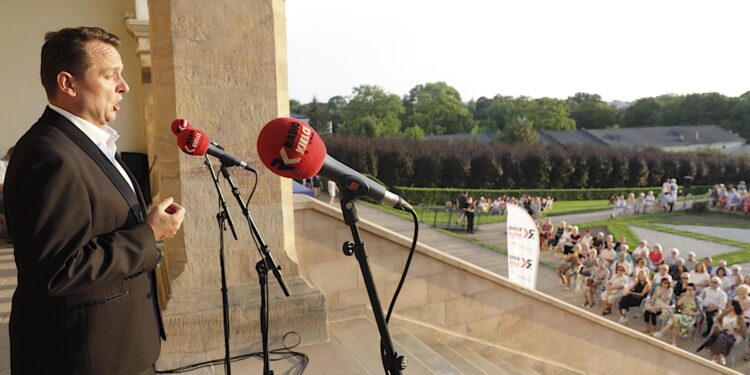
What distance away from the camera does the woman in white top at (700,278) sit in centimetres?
1053

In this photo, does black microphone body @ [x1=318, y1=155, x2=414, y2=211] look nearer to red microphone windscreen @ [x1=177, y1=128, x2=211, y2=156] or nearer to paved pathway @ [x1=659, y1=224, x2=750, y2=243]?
red microphone windscreen @ [x1=177, y1=128, x2=211, y2=156]

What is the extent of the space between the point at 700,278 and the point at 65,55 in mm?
12297

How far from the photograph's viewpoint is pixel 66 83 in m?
1.48

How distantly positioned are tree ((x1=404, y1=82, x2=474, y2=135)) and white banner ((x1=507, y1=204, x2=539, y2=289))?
6384 cm

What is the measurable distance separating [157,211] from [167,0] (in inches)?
84.0

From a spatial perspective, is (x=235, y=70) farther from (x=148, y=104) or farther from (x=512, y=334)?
(x=512, y=334)

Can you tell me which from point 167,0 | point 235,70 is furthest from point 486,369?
point 167,0

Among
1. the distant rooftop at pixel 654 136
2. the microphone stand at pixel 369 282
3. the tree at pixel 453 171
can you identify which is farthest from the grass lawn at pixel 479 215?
the distant rooftop at pixel 654 136

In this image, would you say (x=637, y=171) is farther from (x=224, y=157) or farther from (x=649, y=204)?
(x=224, y=157)

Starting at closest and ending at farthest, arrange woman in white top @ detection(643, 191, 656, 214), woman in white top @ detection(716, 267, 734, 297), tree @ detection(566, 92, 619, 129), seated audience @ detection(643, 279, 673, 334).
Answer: seated audience @ detection(643, 279, 673, 334)
woman in white top @ detection(716, 267, 734, 297)
woman in white top @ detection(643, 191, 656, 214)
tree @ detection(566, 92, 619, 129)

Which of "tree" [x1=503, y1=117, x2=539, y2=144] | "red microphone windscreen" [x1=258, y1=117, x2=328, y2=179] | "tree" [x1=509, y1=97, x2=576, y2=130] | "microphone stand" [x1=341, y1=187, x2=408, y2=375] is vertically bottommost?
"microphone stand" [x1=341, y1=187, x2=408, y2=375]

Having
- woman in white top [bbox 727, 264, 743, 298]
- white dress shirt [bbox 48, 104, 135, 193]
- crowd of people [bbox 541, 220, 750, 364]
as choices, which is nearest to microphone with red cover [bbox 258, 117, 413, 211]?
white dress shirt [bbox 48, 104, 135, 193]

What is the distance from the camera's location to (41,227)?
129 cm

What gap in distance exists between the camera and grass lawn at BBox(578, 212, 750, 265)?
21797mm
